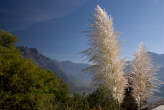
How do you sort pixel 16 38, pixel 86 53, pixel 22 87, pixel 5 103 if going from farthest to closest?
1. pixel 16 38
2. pixel 22 87
3. pixel 5 103
4. pixel 86 53

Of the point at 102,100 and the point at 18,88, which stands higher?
the point at 18,88

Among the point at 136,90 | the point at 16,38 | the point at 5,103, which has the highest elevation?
the point at 16,38

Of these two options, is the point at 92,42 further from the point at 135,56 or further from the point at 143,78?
the point at 143,78

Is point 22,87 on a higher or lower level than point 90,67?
lower

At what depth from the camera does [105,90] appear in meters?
5.07

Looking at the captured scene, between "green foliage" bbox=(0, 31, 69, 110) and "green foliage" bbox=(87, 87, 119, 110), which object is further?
"green foliage" bbox=(0, 31, 69, 110)

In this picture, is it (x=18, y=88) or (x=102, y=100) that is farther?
(x=18, y=88)

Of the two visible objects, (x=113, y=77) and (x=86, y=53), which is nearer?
(x=113, y=77)

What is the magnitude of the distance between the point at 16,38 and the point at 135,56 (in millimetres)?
17541

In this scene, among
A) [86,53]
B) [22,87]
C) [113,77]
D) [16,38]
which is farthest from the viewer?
[16,38]

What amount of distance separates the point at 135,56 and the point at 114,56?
1187mm

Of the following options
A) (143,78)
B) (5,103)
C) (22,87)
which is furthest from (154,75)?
(5,103)

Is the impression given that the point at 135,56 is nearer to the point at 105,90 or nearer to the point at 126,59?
the point at 126,59

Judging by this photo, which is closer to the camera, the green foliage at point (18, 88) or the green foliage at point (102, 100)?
the green foliage at point (102, 100)
